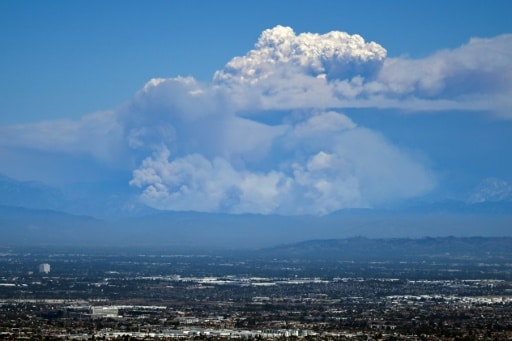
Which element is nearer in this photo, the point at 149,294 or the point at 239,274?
the point at 149,294

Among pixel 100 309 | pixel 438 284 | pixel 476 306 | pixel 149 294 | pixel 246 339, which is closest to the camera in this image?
pixel 246 339

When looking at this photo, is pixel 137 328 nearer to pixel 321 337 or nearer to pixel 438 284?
pixel 321 337

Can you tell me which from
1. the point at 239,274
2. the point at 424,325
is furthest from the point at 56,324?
the point at 239,274

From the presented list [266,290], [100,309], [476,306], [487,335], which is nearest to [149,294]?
[266,290]

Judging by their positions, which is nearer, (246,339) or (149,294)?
(246,339)

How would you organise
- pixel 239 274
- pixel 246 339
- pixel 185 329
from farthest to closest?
pixel 239 274, pixel 185 329, pixel 246 339

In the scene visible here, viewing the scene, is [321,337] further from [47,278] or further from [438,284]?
[47,278]

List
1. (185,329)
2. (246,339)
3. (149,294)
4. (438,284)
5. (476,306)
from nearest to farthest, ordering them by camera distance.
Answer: (246,339), (185,329), (476,306), (149,294), (438,284)

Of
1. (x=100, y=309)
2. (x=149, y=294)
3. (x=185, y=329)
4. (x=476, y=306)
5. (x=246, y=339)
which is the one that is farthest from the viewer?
(x=149, y=294)
